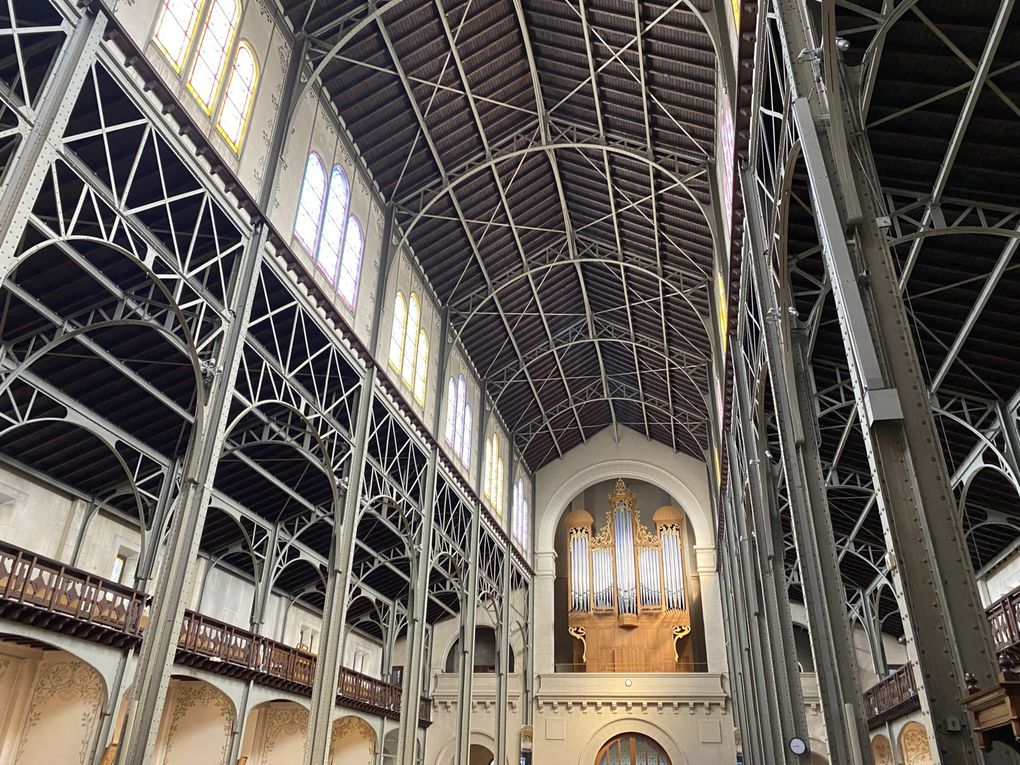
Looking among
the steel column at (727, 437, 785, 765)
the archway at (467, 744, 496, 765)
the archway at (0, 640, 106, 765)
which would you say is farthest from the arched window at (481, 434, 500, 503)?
the archway at (0, 640, 106, 765)

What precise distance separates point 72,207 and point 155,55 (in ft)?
10.4

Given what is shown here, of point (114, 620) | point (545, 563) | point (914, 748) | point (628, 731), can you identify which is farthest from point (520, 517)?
point (114, 620)

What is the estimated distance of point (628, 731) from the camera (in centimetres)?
3384

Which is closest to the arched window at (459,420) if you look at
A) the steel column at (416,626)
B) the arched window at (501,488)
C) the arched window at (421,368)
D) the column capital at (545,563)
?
the arched window at (421,368)

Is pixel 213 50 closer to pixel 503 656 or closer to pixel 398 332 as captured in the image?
pixel 398 332

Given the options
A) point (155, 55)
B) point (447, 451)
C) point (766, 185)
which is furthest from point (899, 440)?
point (447, 451)

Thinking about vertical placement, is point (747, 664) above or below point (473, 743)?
above

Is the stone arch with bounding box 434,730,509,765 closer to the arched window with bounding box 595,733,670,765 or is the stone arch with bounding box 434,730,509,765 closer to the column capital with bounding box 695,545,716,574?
the arched window with bounding box 595,733,670,765

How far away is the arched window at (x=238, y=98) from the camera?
47.8ft

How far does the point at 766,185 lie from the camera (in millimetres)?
11648

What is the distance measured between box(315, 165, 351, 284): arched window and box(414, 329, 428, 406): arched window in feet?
19.3

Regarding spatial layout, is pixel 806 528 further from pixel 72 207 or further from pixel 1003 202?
pixel 72 207

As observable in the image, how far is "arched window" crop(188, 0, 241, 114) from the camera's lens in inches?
546

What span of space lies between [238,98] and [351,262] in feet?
18.5
